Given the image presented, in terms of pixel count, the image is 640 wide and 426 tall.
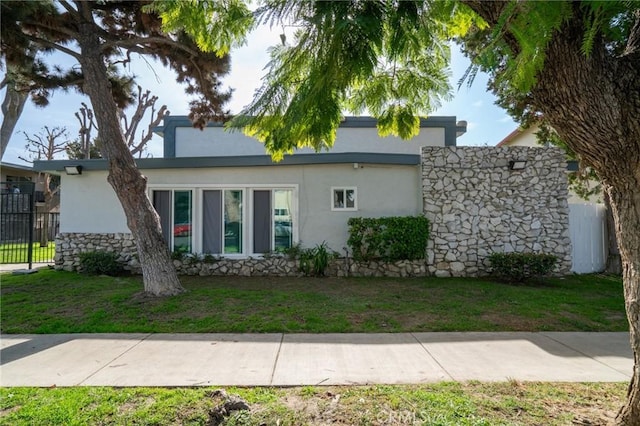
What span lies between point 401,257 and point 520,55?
7811 mm

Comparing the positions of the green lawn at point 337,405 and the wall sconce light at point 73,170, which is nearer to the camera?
the green lawn at point 337,405

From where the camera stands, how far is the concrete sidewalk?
12.1 ft

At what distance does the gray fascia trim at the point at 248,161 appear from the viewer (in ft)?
31.5

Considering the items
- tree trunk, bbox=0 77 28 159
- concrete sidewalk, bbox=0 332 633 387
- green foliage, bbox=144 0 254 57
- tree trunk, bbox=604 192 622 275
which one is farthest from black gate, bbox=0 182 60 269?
tree trunk, bbox=604 192 622 275

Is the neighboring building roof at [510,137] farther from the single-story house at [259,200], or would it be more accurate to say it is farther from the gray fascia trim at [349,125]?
the single-story house at [259,200]

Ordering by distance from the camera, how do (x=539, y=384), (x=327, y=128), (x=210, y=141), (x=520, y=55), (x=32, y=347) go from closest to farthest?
(x=520, y=55) → (x=327, y=128) → (x=539, y=384) → (x=32, y=347) → (x=210, y=141)

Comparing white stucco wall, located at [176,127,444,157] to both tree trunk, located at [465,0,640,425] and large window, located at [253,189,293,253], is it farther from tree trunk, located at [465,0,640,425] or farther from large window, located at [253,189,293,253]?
tree trunk, located at [465,0,640,425]

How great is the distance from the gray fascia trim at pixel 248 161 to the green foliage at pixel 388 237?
1692 millimetres

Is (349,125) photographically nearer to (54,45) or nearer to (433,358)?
(54,45)

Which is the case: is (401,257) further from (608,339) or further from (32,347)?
(32,347)

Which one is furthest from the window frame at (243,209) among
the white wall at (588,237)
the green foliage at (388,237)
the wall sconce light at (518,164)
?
the white wall at (588,237)

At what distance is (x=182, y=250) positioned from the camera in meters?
9.94

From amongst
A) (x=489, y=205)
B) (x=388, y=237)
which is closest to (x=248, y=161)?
(x=388, y=237)

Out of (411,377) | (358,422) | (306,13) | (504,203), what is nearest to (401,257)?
(504,203)
